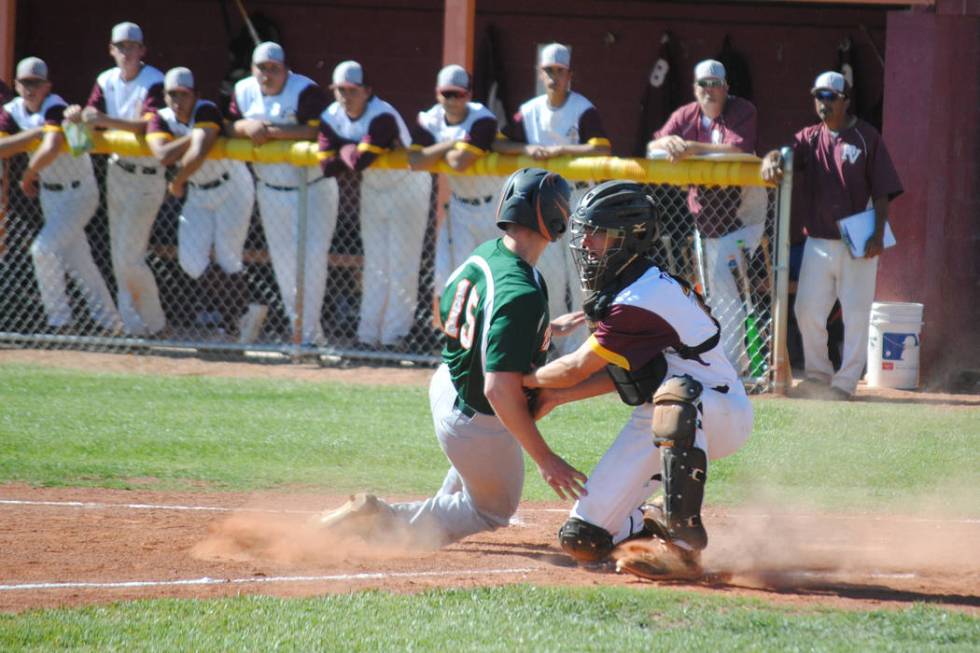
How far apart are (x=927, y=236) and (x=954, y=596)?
20.9ft

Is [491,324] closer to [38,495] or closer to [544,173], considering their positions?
[544,173]

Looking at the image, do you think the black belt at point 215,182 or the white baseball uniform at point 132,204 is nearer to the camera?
the black belt at point 215,182

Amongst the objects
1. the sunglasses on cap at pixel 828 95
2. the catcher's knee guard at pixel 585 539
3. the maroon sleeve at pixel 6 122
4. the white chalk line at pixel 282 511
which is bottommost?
the white chalk line at pixel 282 511

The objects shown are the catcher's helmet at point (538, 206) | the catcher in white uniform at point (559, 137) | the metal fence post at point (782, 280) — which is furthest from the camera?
the catcher in white uniform at point (559, 137)

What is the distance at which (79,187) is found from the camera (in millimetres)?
11062

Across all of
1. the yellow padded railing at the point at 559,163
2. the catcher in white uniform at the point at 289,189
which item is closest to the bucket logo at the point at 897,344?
the yellow padded railing at the point at 559,163

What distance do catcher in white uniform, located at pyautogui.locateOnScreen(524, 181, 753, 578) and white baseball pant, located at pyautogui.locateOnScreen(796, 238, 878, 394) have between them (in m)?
4.79

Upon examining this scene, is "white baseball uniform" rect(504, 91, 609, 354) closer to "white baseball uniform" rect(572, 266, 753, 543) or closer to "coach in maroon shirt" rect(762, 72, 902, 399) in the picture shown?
"coach in maroon shirt" rect(762, 72, 902, 399)

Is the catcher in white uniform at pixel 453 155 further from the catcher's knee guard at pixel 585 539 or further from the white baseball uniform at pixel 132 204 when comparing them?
the catcher's knee guard at pixel 585 539

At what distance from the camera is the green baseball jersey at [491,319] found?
492cm

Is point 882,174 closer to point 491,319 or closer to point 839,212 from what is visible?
point 839,212

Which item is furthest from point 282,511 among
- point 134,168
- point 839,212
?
point 134,168

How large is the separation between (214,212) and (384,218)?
1.49m

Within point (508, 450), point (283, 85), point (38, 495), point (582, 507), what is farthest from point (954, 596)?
point (283, 85)
